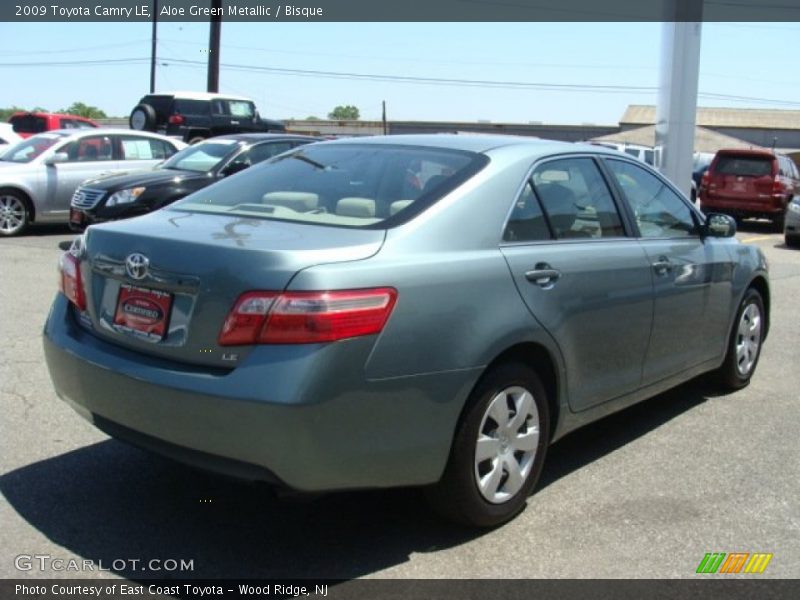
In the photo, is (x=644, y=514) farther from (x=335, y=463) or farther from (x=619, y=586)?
(x=335, y=463)

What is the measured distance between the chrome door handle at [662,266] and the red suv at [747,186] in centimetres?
1539

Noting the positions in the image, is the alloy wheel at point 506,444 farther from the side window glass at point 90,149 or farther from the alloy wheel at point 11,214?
the side window glass at point 90,149

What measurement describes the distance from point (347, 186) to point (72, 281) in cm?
129

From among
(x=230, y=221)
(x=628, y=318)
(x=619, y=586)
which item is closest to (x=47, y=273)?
(x=230, y=221)

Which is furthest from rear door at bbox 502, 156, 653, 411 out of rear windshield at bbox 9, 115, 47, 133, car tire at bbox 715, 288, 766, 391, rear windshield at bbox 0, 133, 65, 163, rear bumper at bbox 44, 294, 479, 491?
rear windshield at bbox 9, 115, 47, 133

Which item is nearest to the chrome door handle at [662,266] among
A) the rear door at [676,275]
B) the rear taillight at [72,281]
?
the rear door at [676,275]

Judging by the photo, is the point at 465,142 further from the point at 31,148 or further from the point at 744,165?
the point at 744,165

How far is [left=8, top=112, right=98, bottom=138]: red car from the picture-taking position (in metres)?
23.0

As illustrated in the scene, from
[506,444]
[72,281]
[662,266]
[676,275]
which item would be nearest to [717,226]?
[676,275]

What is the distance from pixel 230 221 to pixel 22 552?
5.04 feet

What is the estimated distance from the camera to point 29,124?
23469mm

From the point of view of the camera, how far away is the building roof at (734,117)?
62844mm

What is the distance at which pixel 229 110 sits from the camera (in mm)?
25000

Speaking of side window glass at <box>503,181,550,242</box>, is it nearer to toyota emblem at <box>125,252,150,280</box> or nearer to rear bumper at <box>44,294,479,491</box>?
rear bumper at <box>44,294,479,491</box>
